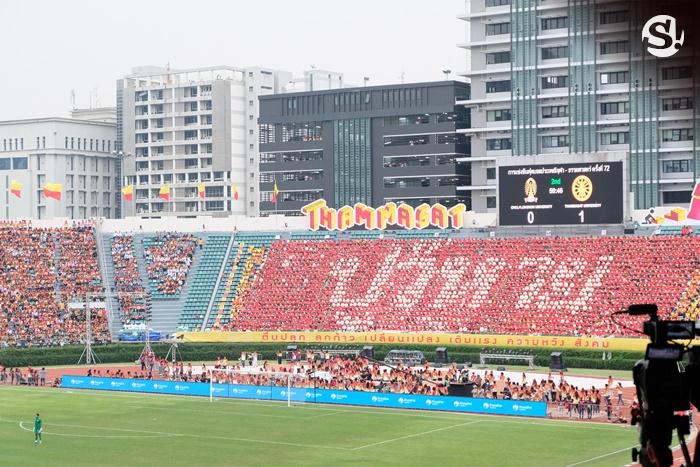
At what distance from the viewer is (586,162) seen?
95000mm

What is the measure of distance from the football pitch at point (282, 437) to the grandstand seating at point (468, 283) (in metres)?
24.4

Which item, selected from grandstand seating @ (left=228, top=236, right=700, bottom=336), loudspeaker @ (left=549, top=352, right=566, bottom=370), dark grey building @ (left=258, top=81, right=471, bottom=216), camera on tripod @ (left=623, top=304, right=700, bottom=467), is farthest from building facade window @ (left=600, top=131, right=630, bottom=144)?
camera on tripod @ (left=623, top=304, right=700, bottom=467)

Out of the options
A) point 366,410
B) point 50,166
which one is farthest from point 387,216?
point 50,166

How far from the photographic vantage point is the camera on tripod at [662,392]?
30.8 feet

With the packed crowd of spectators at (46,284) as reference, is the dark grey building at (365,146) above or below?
above

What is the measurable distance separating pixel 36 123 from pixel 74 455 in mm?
142932

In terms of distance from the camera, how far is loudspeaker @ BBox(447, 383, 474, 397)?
67.8 m

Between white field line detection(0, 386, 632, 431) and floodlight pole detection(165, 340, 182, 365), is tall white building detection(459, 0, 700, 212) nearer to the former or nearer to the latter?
floodlight pole detection(165, 340, 182, 365)

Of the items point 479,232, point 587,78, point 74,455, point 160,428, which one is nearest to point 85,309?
point 479,232

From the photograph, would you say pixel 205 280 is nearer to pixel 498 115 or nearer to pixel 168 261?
pixel 168 261

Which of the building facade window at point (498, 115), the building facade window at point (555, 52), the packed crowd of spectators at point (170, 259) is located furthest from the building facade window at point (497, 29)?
the packed crowd of spectators at point (170, 259)

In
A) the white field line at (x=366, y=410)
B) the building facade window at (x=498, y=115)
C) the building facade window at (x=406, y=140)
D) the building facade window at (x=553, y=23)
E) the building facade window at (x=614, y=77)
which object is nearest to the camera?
the white field line at (x=366, y=410)

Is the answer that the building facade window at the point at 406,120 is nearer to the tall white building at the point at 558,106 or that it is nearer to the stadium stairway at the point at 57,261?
the tall white building at the point at 558,106

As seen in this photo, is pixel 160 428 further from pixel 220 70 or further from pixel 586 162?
pixel 220 70
